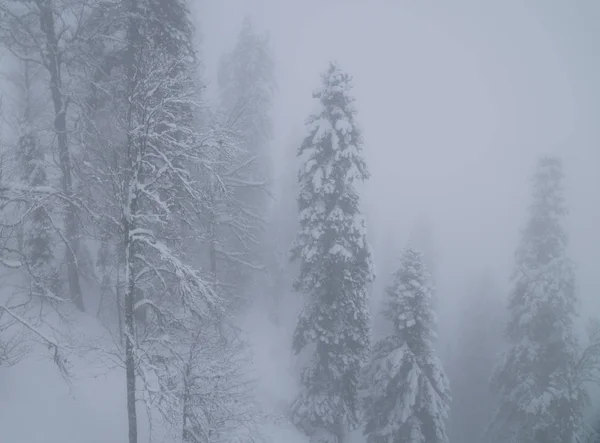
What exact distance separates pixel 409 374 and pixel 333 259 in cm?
594

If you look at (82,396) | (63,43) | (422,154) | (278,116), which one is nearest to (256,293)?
(82,396)

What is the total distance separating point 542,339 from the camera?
818 inches

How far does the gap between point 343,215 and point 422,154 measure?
155 meters

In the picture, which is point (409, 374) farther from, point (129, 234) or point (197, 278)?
point (129, 234)

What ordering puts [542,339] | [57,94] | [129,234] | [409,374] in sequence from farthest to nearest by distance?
1. [542,339]
2. [409,374]
3. [57,94]
4. [129,234]

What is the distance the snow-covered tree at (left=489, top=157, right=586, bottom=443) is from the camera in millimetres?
19547

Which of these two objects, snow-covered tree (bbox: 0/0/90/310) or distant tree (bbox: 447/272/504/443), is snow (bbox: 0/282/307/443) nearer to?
snow-covered tree (bbox: 0/0/90/310)

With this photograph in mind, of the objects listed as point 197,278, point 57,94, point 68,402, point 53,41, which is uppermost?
point 53,41

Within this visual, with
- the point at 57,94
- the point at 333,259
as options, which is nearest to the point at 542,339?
the point at 333,259

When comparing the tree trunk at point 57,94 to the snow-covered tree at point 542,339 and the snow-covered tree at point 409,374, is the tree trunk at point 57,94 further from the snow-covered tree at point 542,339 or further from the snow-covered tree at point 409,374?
the snow-covered tree at point 542,339

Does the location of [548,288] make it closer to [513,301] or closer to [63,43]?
[513,301]

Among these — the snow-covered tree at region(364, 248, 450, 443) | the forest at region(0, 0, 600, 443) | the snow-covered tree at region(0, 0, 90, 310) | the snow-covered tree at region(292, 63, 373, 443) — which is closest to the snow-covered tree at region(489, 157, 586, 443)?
the forest at region(0, 0, 600, 443)

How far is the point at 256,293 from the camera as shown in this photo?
30.4 m

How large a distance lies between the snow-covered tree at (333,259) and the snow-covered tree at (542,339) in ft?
31.9
